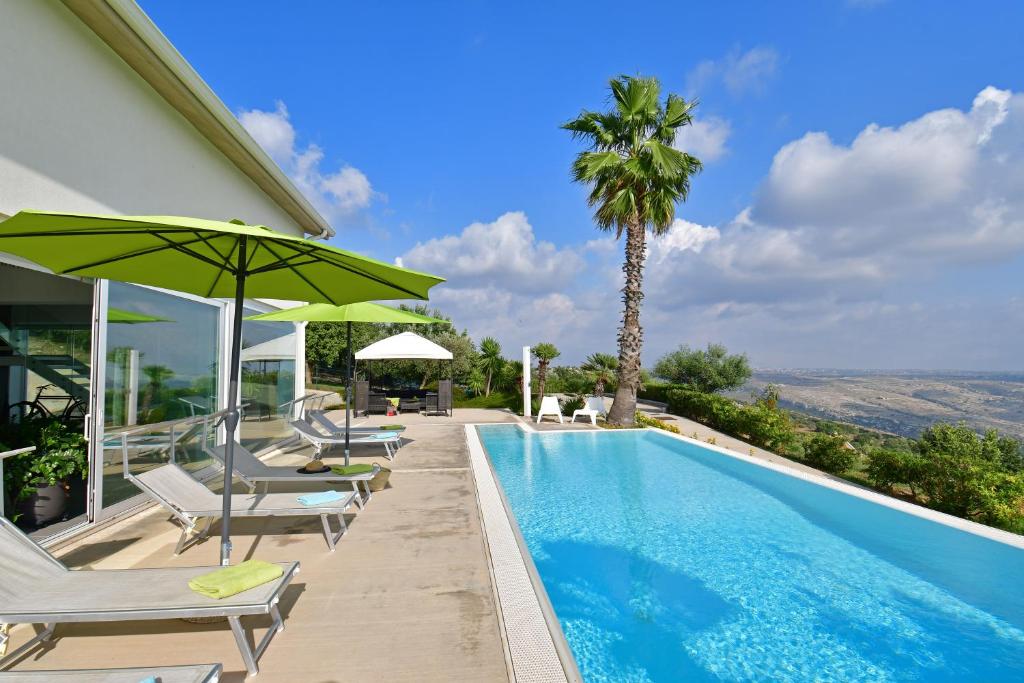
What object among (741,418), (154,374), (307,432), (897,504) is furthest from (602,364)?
(154,374)

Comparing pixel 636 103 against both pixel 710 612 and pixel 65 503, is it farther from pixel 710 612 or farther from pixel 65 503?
pixel 65 503

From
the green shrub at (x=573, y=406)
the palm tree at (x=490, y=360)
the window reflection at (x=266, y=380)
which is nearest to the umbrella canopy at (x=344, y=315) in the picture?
the window reflection at (x=266, y=380)

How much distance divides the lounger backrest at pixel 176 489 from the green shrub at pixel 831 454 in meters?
11.1

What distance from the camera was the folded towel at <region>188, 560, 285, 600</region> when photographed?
2551 mm

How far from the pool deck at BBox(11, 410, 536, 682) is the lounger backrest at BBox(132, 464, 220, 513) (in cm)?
41

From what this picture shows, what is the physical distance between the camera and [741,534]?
601cm

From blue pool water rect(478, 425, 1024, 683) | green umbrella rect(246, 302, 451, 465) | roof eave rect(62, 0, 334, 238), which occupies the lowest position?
blue pool water rect(478, 425, 1024, 683)

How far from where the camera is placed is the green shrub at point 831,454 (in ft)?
31.9

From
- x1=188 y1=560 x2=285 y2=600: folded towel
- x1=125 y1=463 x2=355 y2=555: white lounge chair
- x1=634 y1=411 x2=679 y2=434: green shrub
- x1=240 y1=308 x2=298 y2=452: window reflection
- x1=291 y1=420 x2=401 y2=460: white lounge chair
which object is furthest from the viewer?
x1=634 y1=411 x2=679 y2=434: green shrub

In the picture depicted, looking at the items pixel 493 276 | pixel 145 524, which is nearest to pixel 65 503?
pixel 145 524

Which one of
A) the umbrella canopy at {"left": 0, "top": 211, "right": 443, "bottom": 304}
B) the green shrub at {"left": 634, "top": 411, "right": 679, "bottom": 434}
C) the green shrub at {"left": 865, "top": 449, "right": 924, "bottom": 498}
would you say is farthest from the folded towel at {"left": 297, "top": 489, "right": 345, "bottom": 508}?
the green shrub at {"left": 634, "top": 411, "right": 679, "bottom": 434}

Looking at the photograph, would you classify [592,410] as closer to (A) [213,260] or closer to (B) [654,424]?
(B) [654,424]

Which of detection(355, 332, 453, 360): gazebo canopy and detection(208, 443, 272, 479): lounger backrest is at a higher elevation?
detection(355, 332, 453, 360): gazebo canopy

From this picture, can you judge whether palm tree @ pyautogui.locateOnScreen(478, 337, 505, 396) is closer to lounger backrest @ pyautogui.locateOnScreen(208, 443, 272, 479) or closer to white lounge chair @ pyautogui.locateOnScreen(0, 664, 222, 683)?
lounger backrest @ pyautogui.locateOnScreen(208, 443, 272, 479)
